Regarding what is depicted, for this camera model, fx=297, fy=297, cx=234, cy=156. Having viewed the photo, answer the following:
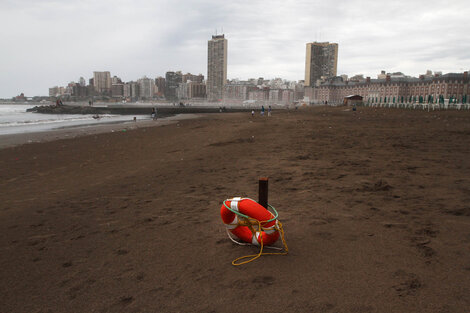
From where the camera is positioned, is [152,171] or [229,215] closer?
[229,215]

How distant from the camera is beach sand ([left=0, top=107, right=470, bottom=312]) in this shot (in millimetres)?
3400

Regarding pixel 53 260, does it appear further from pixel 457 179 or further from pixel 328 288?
pixel 457 179

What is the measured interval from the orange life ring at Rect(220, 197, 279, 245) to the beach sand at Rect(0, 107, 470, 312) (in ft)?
0.77

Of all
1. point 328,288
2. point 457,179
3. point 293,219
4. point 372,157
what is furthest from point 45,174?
point 457,179

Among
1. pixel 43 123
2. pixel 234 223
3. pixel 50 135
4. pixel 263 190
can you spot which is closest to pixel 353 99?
pixel 43 123

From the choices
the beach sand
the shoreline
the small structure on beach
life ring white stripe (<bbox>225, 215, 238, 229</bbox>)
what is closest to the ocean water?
the shoreline

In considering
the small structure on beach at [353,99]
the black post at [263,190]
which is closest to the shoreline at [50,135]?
the black post at [263,190]

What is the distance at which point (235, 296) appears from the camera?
3.43 metres

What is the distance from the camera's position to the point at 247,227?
4.81m

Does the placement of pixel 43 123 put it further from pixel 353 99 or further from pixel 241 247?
pixel 353 99

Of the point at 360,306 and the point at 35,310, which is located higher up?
the point at 360,306

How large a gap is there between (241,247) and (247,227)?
1.10 ft

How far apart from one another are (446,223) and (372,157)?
203 inches

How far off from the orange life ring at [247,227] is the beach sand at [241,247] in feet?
0.77
